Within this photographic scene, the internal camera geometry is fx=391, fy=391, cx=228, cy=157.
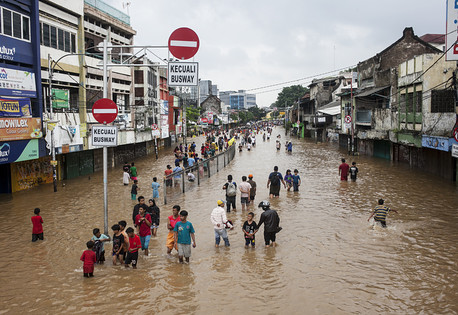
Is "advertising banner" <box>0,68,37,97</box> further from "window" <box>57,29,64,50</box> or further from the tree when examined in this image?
the tree

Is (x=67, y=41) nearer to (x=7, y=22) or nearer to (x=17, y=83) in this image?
(x=7, y=22)

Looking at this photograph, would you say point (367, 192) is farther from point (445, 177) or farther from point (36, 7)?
point (36, 7)

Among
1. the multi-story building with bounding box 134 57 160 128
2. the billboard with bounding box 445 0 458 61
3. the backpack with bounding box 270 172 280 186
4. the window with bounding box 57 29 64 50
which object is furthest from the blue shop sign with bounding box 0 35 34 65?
the billboard with bounding box 445 0 458 61

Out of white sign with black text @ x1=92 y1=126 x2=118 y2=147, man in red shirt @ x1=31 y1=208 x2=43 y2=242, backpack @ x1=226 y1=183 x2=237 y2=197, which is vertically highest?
white sign with black text @ x1=92 y1=126 x2=118 y2=147

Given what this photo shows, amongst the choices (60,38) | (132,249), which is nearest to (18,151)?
(60,38)

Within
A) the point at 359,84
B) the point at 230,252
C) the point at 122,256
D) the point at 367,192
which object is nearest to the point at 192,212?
the point at 230,252

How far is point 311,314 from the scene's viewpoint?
23.0 feet

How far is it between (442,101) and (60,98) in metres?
21.9

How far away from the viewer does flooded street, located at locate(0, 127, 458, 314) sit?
745cm

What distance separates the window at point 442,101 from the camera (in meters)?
20.1

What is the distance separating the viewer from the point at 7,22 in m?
18.7

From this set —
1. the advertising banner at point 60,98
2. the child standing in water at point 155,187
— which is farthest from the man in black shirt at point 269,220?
the advertising banner at point 60,98

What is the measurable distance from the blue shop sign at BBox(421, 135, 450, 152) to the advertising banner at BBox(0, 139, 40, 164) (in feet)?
67.9

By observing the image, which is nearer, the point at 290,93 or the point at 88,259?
the point at 88,259
